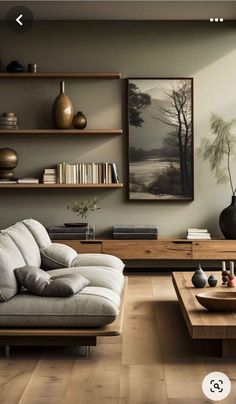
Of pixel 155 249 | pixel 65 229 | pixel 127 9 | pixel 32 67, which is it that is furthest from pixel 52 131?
pixel 155 249

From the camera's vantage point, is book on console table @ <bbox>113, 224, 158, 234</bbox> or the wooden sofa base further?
book on console table @ <bbox>113, 224, 158, 234</bbox>

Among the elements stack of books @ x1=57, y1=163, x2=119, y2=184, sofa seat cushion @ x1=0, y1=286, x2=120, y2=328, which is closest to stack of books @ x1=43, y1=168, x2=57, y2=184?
stack of books @ x1=57, y1=163, x2=119, y2=184

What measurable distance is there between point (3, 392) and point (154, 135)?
17.2 ft

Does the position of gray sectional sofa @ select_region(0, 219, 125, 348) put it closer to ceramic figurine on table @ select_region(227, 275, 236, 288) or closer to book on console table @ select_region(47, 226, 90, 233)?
ceramic figurine on table @ select_region(227, 275, 236, 288)

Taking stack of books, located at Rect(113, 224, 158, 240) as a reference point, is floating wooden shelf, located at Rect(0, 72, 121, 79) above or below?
above

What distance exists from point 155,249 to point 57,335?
3.83 metres

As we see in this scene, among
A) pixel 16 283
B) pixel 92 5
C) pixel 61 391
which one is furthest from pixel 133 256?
pixel 61 391

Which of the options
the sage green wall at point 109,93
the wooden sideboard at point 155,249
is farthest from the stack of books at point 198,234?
the sage green wall at point 109,93

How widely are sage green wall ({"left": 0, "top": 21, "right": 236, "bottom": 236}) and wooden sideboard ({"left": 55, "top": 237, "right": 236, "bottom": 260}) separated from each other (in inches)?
18.0

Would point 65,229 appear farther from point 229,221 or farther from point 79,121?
point 229,221

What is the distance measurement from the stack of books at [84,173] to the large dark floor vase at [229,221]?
1.34 m

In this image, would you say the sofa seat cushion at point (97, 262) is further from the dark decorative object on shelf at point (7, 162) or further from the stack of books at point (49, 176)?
the dark decorative object on shelf at point (7, 162)

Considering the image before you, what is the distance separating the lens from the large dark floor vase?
26.9 feet

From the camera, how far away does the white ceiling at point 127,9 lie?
7.65 m
